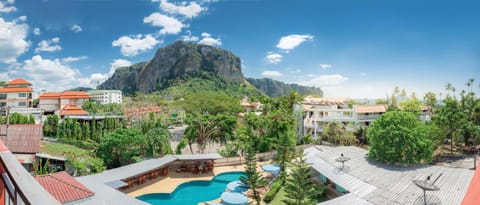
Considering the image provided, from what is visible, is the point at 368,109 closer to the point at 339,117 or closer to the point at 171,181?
the point at 339,117

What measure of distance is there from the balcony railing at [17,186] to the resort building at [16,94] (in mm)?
48661

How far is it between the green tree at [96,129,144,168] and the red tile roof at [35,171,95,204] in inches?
262

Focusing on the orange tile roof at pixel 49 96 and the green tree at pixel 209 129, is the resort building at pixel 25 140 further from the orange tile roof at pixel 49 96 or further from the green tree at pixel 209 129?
the orange tile roof at pixel 49 96

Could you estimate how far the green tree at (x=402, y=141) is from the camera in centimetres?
1521

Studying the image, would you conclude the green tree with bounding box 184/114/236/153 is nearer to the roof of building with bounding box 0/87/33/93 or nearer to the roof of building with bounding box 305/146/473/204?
the roof of building with bounding box 305/146/473/204

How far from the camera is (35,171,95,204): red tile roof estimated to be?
9852 mm

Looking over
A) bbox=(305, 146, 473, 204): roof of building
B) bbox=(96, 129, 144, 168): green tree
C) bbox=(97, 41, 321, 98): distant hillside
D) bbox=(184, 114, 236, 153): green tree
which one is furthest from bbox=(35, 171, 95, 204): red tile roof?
bbox=(97, 41, 321, 98): distant hillside

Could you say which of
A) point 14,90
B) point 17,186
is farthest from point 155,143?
point 14,90

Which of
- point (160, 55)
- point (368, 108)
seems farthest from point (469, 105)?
point (160, 55)

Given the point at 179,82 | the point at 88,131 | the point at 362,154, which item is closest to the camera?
the point at 362,154

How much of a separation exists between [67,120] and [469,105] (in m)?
42.6

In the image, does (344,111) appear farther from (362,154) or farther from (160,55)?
(160,55)

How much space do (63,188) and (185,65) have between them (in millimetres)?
104169

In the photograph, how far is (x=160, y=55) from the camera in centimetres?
12419
